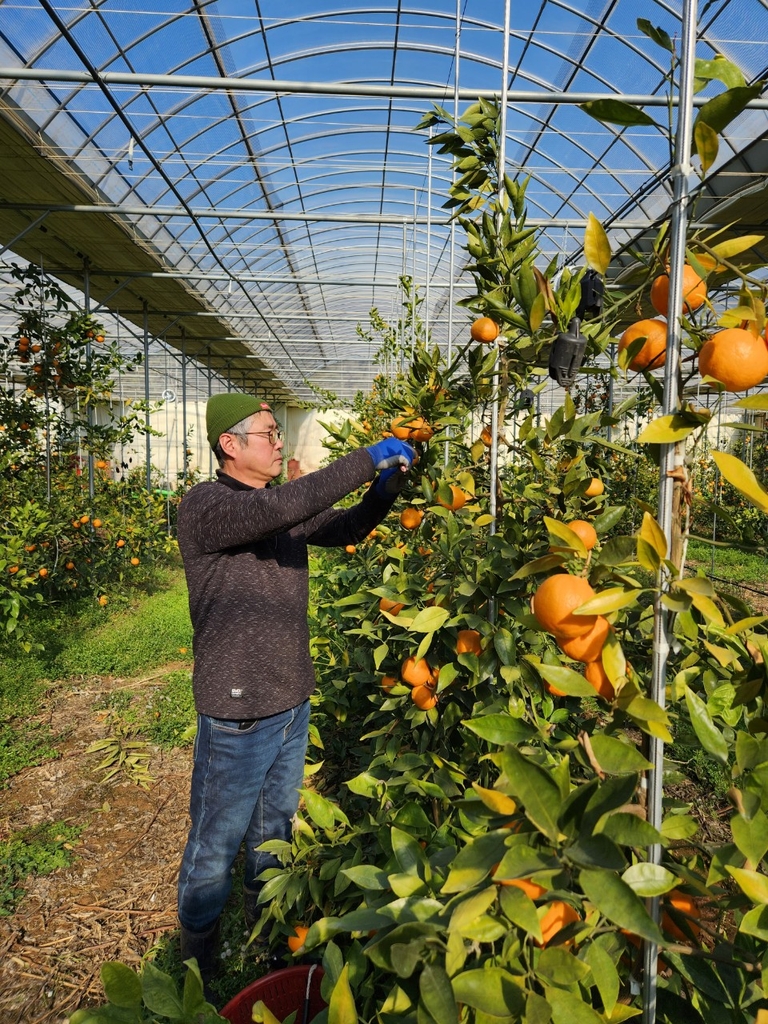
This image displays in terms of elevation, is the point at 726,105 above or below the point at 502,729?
above

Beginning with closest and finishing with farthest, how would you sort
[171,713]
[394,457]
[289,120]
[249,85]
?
[394,457], [171,713], [249,85], [289,120]

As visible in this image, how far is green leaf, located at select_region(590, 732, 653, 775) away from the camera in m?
0.59

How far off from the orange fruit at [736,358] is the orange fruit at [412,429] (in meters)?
1.06

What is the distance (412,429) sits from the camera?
1.69 metres

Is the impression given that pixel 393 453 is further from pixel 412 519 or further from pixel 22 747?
pixel 22 747

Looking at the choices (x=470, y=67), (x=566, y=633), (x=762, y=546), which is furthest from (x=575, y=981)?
(x=470, y=67)

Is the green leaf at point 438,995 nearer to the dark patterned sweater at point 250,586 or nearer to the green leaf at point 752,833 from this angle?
the green leaf at point 752,833

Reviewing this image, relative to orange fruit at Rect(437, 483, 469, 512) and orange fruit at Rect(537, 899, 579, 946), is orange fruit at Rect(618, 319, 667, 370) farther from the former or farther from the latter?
orange fruit at Rect(437, 483, 469, 512)

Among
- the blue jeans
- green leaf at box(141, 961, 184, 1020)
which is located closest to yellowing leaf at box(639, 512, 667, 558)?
green leaf at box(141, 961, 184, 1020)

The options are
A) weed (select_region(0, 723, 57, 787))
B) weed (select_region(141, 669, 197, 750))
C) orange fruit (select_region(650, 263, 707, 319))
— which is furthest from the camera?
weed (select_region(141, 669, 197, 750))

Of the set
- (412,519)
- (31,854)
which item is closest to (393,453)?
(412,519)

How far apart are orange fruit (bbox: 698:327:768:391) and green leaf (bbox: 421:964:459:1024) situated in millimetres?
605

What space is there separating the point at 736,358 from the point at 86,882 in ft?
9.29

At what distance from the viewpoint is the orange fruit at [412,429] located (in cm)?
167
